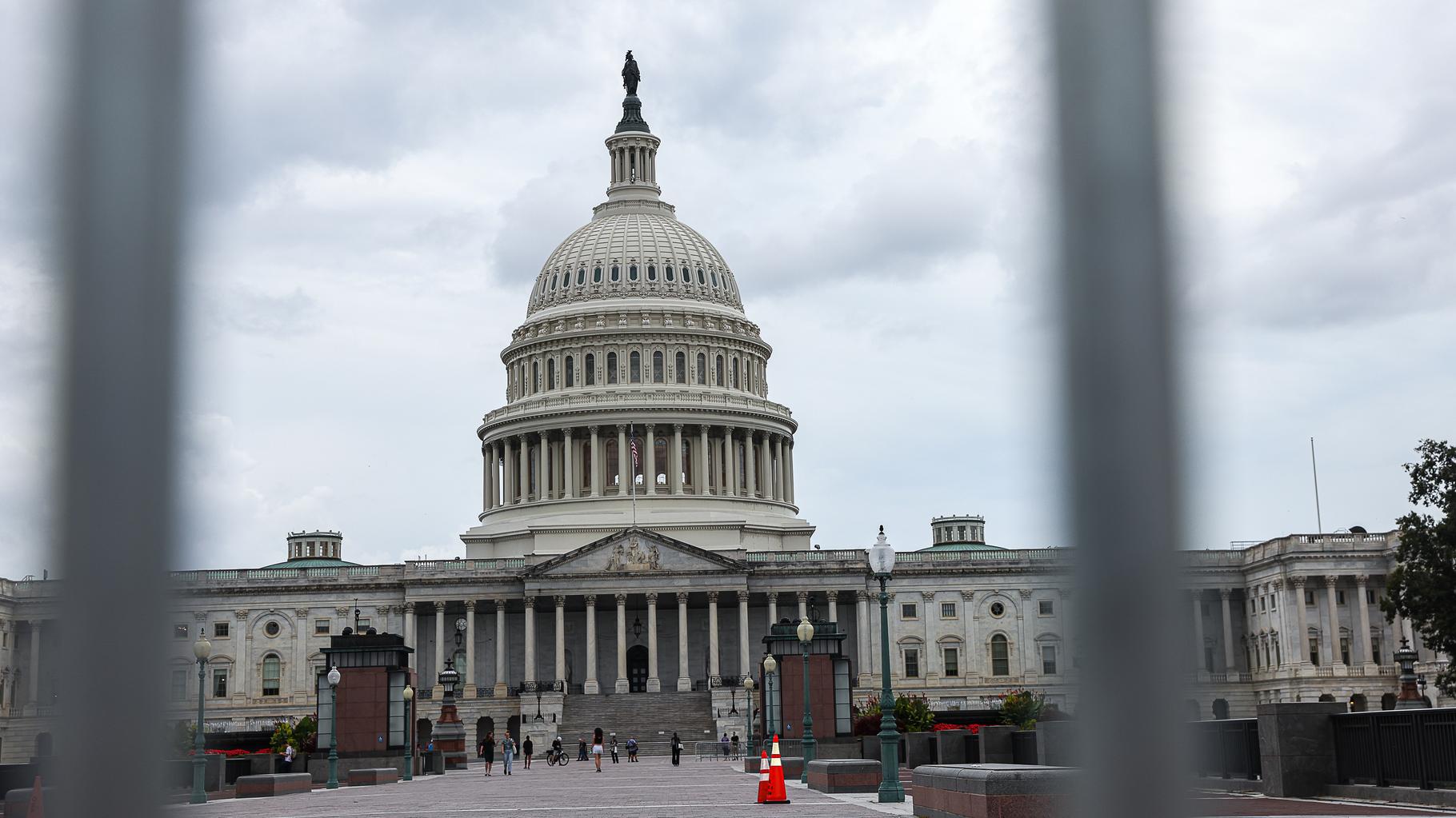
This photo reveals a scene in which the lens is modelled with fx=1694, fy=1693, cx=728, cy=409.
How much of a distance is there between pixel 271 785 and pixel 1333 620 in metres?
95.1

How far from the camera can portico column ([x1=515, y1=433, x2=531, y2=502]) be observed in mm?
151625

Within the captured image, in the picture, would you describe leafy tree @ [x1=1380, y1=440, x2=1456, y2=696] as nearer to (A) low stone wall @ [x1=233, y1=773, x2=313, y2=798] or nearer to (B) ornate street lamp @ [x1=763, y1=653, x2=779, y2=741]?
(B) ornate street lamp @ [x1=763, y1=653, x2=779, y2=741]

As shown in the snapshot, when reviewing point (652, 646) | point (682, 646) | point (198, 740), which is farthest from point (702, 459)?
point (198, 740)

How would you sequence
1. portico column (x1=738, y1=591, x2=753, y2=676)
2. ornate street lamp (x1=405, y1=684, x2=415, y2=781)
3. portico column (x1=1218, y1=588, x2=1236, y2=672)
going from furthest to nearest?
1. portico column (x1=1218, y1=588, x2=1236, y2=672)
2. portico column (x1=738, y1=591, x2=753, y2=676)
3. ornate street lamp (x1=405, y1=684, x2=415, y2=781)

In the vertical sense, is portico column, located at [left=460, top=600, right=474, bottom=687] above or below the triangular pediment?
below

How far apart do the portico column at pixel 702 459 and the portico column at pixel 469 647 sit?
24602 mm

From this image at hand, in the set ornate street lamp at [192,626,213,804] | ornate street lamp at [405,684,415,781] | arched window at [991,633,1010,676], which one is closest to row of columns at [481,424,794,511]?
arched window at [991,633,1010,676]

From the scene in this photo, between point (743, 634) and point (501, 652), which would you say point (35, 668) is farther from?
point (501, 652)

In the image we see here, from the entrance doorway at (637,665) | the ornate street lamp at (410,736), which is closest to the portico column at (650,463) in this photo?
the entrance doorway at (637,665)

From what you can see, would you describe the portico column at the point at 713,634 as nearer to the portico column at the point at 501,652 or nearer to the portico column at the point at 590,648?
the portico column at the point at 590,648

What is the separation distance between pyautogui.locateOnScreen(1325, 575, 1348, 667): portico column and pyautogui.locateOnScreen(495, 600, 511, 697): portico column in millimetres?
61942

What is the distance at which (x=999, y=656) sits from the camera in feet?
441

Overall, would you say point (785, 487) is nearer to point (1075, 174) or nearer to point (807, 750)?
point (807, 750)

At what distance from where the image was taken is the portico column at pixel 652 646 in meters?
127
